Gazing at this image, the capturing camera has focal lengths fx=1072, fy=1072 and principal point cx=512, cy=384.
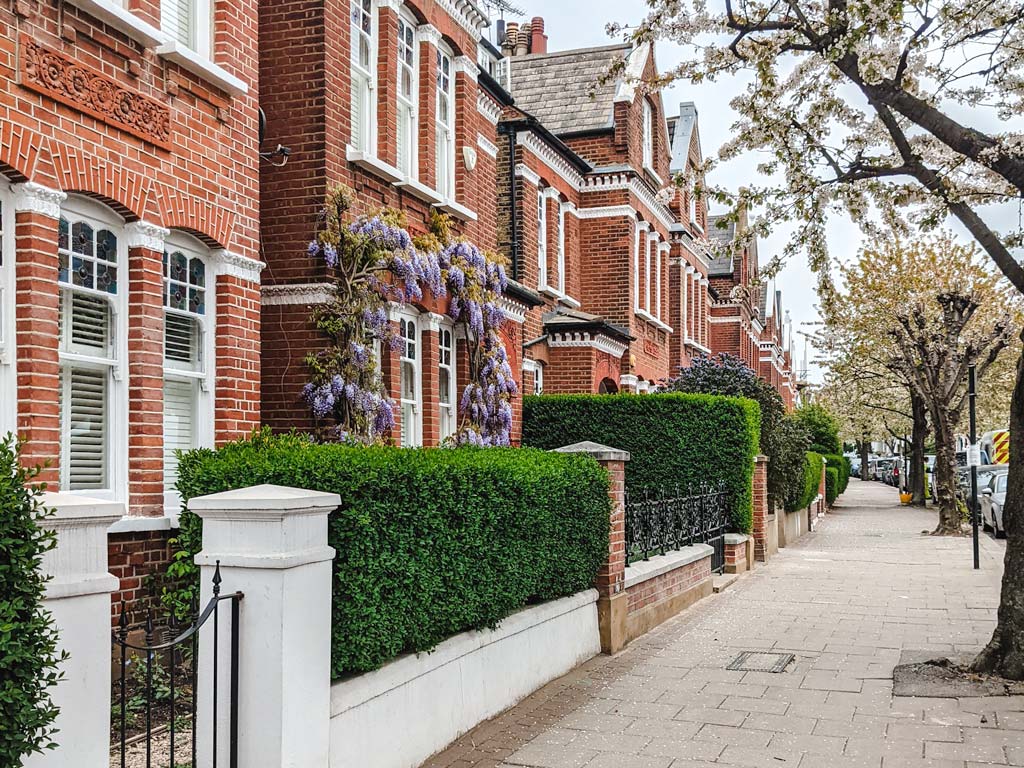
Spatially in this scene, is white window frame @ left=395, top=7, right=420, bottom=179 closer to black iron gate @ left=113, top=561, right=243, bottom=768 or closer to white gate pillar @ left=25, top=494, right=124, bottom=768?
black iron gate @ left=113, top=561, right=243, bottom=768

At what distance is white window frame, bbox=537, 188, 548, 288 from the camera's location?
20609 mm

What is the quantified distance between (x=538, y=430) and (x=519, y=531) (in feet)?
31.9

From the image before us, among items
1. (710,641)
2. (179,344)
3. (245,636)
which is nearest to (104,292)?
(179,344)

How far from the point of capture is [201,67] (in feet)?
28.2

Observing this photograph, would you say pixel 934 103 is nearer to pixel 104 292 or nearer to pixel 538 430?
pixel 104 292

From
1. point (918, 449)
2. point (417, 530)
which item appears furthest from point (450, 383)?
point (918, 449)

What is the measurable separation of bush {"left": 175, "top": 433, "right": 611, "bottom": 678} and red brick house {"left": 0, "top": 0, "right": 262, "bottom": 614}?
2.17 ft

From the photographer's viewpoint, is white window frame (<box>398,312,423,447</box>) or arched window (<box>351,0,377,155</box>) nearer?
arched window (<box>351,0,377,155</box>)

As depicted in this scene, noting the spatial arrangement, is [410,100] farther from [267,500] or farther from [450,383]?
[267,500]

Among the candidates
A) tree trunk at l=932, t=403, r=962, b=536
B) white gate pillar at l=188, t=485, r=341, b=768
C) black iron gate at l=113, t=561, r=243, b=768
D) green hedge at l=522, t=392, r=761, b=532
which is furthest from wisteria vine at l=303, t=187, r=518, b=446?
tree trunk at l=932, t=403, r=962, b=536

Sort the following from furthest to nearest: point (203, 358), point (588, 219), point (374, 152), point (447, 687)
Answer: point (588, 219) < point (374, 152) < point (203, 358) < point (447, 687)

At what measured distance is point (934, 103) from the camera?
31.9 ft

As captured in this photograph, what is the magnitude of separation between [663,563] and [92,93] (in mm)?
7541

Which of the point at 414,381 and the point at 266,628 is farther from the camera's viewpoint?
the point at 414,381
